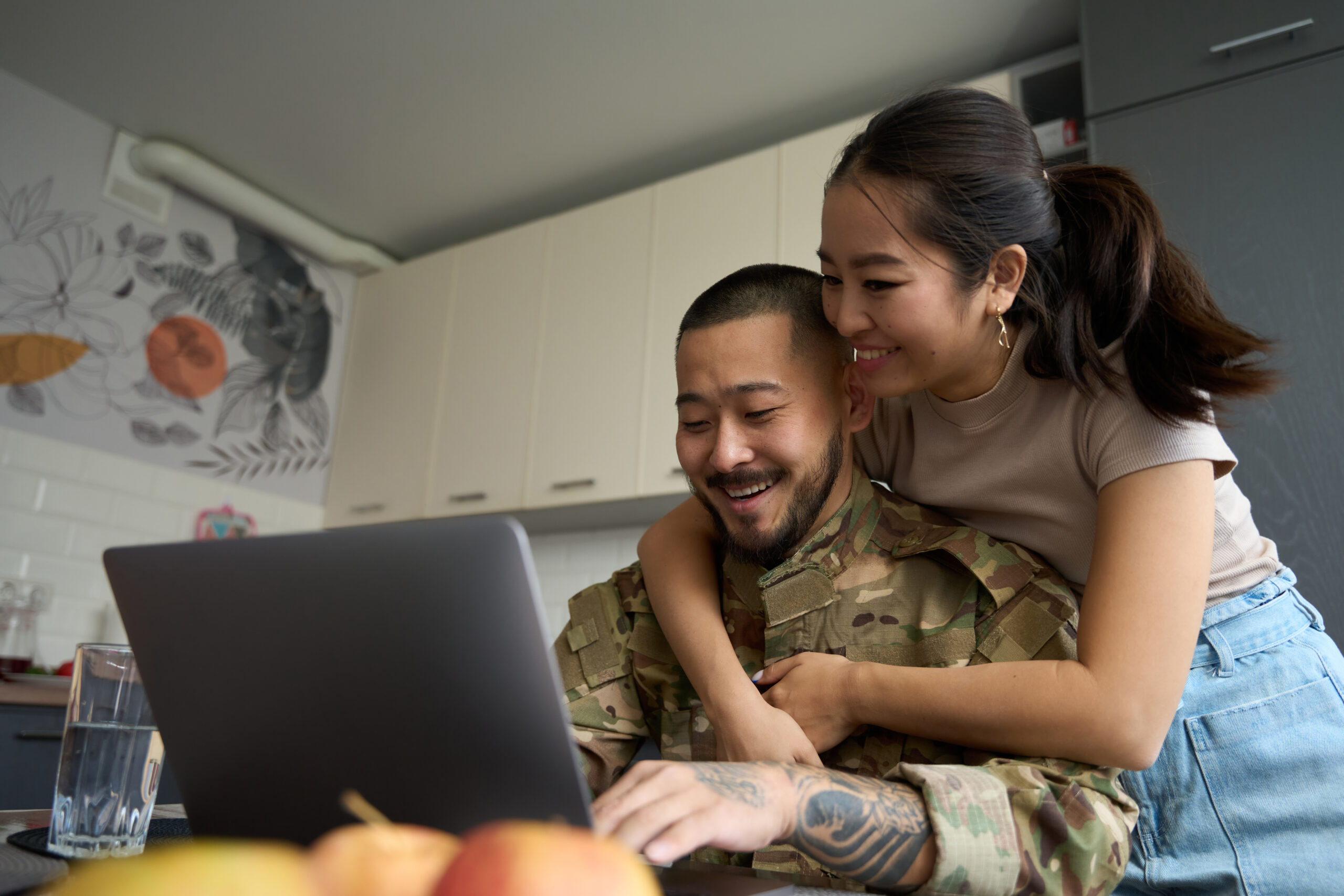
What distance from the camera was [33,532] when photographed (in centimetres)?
299

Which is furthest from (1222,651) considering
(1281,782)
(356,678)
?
(356,678)

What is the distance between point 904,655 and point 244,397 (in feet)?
9.97

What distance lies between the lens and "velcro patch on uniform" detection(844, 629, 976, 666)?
110cm

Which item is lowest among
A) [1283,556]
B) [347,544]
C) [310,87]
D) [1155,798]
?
[1155,798]

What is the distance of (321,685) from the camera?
21.7 inches

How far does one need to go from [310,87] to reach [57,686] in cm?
184

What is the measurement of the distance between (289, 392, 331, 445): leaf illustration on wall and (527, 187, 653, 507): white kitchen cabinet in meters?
1.05

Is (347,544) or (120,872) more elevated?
(347,544)

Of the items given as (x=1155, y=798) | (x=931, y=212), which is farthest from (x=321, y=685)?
(x=1155, y=798)

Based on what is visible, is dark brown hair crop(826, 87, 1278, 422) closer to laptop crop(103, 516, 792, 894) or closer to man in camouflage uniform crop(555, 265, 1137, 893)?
man in camouflage uniform crop(555, 265, 1137, 893)

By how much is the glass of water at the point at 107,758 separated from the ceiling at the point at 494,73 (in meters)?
2.33

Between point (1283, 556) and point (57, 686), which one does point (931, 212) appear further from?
point (57, 686)

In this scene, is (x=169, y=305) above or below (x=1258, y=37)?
below

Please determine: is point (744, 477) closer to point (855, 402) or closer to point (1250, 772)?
point (855, 402)
